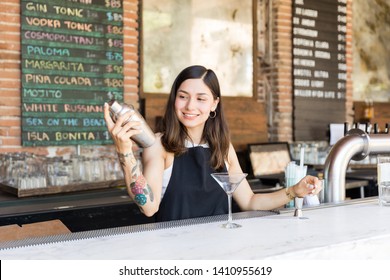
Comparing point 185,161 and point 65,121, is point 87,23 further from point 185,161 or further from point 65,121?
point 185,161

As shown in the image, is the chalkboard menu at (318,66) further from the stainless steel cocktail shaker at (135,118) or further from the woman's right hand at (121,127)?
the woman's right hand at (121,127)

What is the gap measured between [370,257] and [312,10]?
517 cm

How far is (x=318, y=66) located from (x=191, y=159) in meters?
4.40

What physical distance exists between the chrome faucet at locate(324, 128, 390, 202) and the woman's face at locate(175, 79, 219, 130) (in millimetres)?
585

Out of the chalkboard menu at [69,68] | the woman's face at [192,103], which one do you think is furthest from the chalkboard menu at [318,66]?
the woman's face at [192,103]

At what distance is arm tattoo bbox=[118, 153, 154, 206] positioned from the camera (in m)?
2.04

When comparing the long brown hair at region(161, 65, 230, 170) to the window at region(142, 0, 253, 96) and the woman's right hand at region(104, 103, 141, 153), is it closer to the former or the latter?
the woman's right hand at region(104, 103, 141, 153)

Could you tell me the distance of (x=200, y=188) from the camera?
2502 millimetres

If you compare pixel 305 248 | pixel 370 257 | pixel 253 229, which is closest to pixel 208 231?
pixel 253 229

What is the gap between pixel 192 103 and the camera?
7.90 ft

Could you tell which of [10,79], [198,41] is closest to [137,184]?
[10,79]

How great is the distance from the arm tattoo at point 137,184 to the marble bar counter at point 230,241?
24cm

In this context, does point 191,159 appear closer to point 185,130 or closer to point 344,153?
point 185,130

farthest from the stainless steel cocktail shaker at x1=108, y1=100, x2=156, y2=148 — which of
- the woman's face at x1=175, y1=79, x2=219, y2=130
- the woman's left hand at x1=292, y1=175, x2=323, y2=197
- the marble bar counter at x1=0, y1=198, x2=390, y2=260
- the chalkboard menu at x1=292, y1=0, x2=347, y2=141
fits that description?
the chalkboard menu at x1=292, y1=0, x2=347, y2=141
